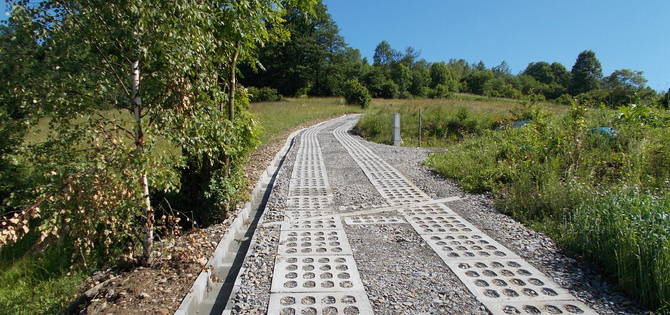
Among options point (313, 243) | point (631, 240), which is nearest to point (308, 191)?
point (313, 243)

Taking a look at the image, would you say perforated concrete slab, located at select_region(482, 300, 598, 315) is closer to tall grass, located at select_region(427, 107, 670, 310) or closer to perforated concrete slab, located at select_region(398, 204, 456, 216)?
tall grass, located at select_region(427, 107, 670, 310)

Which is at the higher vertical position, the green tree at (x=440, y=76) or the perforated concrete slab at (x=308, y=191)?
the green tree at (x=440, y=76)

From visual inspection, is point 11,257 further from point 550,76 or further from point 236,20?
point 550,76

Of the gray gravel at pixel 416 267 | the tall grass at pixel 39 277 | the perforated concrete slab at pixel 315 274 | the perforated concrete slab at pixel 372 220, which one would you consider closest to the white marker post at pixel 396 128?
the gray gravel at pixel 416 267

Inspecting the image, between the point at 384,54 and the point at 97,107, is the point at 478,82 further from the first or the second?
the point at 97,107

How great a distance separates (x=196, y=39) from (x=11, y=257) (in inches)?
181

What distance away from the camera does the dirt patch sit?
8.82 feet

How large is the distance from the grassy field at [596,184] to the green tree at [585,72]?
7537 cm

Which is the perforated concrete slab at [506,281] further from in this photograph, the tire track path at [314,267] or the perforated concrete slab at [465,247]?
the tire track path at [314,267]

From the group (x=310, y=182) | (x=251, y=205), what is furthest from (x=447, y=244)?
(x=310, y=182)

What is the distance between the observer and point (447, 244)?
13.0 feet

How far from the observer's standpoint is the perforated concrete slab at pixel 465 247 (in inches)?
143

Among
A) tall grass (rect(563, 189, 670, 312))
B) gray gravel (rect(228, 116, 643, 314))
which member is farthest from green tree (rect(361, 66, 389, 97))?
tall grass (rect(563, 189, 670, 312))

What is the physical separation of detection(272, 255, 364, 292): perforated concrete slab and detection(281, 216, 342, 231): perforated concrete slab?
35.2 inches
